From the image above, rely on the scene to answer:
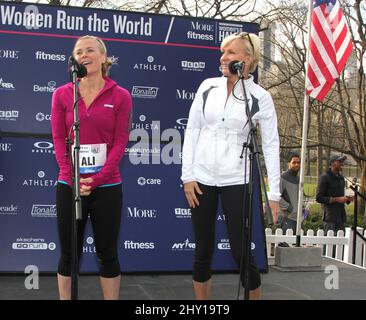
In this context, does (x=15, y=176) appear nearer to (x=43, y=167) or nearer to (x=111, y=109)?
(x=43, y=167)

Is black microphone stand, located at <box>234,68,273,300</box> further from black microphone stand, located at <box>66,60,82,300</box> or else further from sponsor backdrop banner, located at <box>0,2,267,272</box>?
sponsor backdrop banner, located at <box>0,2,267,272</box>

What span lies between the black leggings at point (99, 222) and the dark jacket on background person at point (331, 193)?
5920 millimetres

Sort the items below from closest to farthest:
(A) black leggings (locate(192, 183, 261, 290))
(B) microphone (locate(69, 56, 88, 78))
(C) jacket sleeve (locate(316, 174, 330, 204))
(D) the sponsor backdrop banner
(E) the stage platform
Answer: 1. (B) microphone (locate(69, 56, 88, 78))
2. (A) black leggings (locate(192, 183, 261, 290))
3. (E) the stage platform
4. (D) the sponsor backdrop banner
5. (C) jacket sleeve (locate(316, 174, 330, 204))

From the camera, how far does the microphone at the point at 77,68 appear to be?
3.28m

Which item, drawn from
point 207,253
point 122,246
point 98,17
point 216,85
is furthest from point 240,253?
point 98,17

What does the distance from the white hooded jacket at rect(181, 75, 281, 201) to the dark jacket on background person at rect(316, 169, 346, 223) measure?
5447mm

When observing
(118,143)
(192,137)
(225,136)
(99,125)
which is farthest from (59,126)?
(225,136)

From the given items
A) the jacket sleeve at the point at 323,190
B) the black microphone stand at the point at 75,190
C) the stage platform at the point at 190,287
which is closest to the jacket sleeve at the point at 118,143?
the black microphone stand at the point at 75,190

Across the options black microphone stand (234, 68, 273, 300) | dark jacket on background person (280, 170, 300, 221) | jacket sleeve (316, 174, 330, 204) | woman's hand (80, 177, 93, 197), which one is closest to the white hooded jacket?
black microphone stand (234, 68, 273, 300)

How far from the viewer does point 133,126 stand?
19.5ft

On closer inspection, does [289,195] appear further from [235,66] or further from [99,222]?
[99,222]

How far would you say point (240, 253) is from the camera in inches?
143

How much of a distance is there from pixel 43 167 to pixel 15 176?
30 cm

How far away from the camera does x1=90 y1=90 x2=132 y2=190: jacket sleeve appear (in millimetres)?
3500
